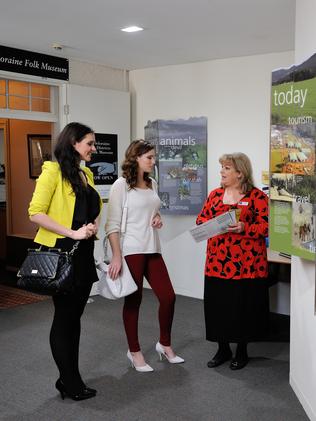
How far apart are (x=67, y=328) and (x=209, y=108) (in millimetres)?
3215

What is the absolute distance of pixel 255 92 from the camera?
201 inches

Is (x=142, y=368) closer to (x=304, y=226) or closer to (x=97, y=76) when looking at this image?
(x=304, y=226)

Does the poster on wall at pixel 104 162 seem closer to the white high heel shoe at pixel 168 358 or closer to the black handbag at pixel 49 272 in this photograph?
the white high heel shoe at pixel 168 358

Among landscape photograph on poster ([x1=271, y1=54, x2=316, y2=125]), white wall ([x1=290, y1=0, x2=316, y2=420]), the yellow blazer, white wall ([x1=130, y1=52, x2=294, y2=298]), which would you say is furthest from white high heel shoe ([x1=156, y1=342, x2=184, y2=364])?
white wall ([x1=130, y1=52, x2=294, y2=298])

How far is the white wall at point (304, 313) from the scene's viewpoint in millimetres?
2812

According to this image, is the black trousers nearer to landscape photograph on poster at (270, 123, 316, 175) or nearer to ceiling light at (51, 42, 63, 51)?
landscape photograph on poster at (270, 123, 316, 175)

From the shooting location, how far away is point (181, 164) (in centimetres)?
557

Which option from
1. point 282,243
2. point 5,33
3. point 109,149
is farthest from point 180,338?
point 5,33

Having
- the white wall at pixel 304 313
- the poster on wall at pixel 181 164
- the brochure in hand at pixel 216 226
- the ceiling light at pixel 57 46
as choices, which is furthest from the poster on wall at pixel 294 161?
the ceiling light at pixel 57 46

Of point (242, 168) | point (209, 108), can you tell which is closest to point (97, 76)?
point (209, 108)

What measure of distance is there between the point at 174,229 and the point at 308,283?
2.96m

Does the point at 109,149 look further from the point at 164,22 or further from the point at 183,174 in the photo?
the point at 164,22

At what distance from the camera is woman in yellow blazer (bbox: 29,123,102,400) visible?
2.79 m

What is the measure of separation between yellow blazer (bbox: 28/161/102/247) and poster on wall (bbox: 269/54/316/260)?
1.16 meters
